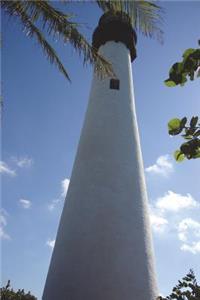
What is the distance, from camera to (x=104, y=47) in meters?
11.6

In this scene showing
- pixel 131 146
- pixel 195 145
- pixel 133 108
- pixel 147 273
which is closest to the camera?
pixel 195 145

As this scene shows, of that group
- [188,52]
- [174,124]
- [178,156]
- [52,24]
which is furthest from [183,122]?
[52,24]

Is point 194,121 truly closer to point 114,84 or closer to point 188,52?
point 188,52

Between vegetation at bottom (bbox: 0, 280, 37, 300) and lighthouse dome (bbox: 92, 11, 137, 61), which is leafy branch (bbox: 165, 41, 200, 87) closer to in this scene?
vegetation at bottom (bbox: 0, 280, 37, 300)

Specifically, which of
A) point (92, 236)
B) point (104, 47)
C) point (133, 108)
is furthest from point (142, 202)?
point (104, 47)

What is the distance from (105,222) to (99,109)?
11.8 feet

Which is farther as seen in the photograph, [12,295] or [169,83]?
[12,295]

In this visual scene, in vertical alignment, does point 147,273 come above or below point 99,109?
below

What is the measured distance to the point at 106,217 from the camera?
7.80 meters

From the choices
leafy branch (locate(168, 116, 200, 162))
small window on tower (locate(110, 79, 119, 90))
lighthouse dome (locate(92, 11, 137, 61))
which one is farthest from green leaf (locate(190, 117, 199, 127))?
lighthouse dome (locate(92, 11, 137, 61))

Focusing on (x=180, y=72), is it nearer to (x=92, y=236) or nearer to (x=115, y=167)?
(x=92, y=236)

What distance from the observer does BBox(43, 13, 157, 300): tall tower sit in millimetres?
7090

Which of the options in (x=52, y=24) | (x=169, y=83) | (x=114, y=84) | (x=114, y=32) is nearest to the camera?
(x=169, y=83)

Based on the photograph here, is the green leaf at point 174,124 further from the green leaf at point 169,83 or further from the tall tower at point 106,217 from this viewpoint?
the tall tower at point 106,217
